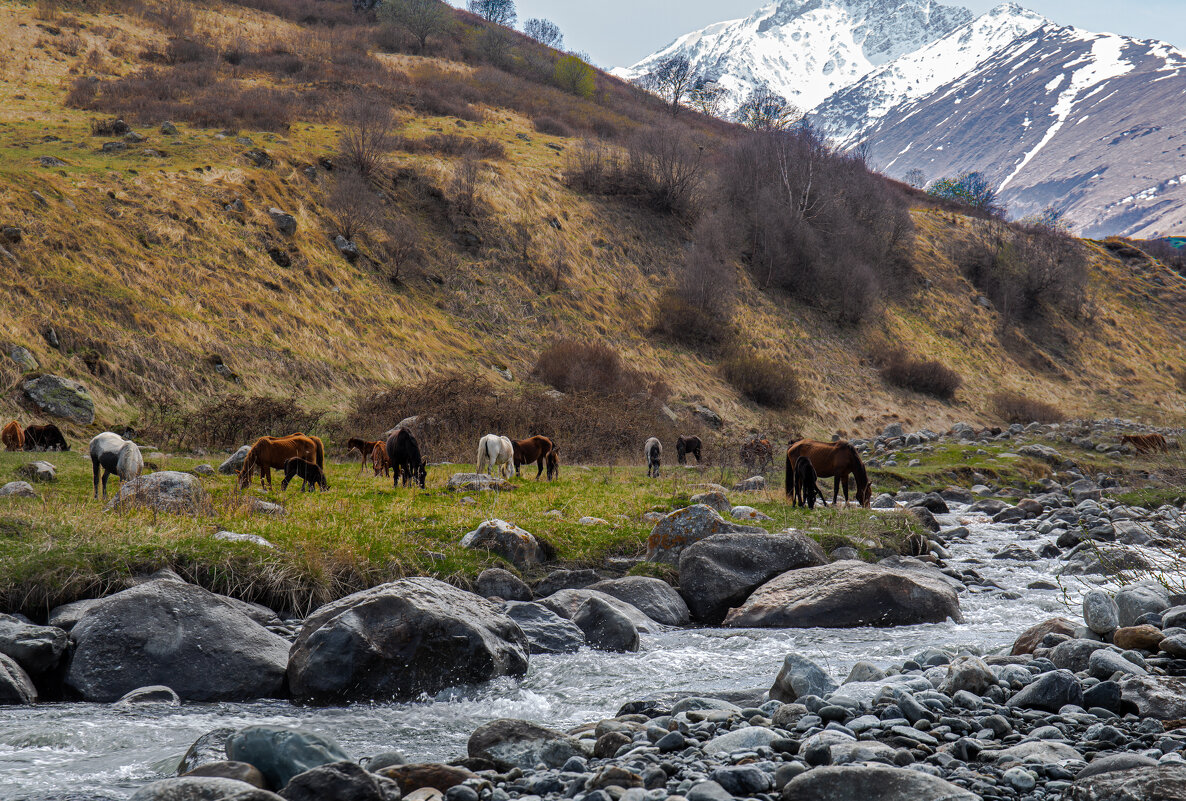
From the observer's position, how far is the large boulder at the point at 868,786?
3930 mm

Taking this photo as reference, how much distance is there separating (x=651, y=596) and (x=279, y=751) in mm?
6465

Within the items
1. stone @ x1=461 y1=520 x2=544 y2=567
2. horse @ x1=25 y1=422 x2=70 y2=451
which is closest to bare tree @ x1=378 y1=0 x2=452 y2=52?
horse @ x1=25 y1=422 x2=70 y2=451

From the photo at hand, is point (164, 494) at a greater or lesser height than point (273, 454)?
lesser

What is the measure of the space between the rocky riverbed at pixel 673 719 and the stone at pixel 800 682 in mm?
19

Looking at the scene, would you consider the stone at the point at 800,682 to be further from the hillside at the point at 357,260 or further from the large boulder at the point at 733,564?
the hillside at the point at 357,260

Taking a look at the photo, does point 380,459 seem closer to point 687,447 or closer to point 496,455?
point 496,455

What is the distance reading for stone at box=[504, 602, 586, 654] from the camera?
865cm

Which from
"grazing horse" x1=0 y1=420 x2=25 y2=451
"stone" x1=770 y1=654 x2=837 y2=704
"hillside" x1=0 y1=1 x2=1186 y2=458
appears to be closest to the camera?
"stone" x1=770 y1=654 x2=837 y2=704

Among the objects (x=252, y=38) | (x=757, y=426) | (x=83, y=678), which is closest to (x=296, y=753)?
(x=83, y=678)

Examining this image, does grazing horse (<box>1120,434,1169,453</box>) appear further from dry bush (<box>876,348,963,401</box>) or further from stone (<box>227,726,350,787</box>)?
stone (<box>227,726,350,787</box>)

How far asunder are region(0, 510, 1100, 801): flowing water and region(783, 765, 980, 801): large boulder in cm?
281

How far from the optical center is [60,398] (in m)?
21.5

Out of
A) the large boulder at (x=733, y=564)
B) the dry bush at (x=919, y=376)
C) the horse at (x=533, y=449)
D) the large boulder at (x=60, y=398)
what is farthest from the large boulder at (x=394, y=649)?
the dry bush at (x=919, y=376)

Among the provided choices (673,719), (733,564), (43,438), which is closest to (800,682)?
(673,719)
